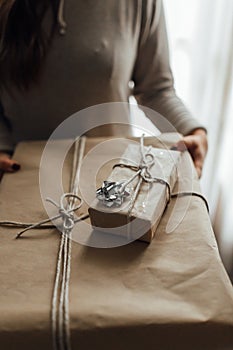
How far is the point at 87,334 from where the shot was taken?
38 centimetres

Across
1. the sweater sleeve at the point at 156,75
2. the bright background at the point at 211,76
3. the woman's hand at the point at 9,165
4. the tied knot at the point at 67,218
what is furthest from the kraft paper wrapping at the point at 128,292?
the bright background at the point at 211,76

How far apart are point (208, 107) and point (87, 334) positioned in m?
0.70

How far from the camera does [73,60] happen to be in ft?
2.18

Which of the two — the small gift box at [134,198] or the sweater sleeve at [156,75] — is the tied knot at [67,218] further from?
the sweater sleeve at [156,75]

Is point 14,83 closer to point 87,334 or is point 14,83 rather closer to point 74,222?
point 74,222

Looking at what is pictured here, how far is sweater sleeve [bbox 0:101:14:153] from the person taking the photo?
68 cm

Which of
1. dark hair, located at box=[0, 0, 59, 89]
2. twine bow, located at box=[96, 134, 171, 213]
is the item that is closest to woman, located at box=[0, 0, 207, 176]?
dark hair, located at box=[0, 0, 59, 89]

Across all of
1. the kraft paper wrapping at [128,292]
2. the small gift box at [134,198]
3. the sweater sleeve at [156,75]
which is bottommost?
the kraft paper wrapping at [128,292]

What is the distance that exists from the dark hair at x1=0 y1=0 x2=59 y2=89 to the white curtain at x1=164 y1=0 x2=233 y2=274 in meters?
0.32

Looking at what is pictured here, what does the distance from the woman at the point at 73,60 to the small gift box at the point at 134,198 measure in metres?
0.11

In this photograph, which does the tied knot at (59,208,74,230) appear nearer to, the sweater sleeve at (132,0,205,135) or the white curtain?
the sweater sleeve at (132,0,205,135)

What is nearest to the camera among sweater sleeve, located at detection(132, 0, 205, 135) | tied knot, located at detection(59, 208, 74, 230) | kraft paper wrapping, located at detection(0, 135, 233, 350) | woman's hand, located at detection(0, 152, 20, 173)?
kraft paper wrapping, located at detection(0, 135, 233, 350)

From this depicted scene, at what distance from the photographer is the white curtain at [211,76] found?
0.87m

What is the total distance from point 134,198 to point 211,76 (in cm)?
57
